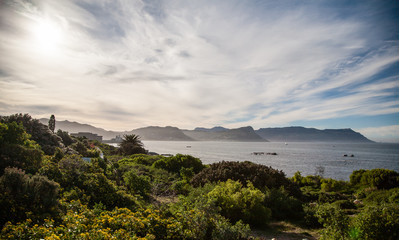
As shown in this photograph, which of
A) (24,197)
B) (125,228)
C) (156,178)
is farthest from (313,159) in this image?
(24,197)

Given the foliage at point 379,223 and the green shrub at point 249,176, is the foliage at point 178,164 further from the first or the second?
the foliage at point 379,223

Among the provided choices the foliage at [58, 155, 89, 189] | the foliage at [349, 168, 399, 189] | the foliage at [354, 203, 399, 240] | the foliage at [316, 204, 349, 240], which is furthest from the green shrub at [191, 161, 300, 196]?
the foliage at [354, 203, 399, 240]

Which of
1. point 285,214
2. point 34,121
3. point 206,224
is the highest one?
point 34,121

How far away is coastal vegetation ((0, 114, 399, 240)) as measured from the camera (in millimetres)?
5047

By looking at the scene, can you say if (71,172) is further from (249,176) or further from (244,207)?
(249,176)

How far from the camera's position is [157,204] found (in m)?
9.09

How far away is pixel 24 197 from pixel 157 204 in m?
4.76

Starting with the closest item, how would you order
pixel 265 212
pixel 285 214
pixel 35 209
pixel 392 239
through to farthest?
pixel 392 239 < pixel 35 209 < pixel 265 212 < pixel 285 214

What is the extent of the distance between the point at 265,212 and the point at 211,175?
18.4 feet

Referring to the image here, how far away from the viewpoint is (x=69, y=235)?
165 inches

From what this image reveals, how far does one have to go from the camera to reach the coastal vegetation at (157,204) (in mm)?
5047

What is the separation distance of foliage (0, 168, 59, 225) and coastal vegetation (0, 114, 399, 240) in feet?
0.07

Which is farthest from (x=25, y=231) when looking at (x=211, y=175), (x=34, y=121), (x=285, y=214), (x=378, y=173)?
(x=378, y=173)

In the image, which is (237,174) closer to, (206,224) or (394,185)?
(206,224)
